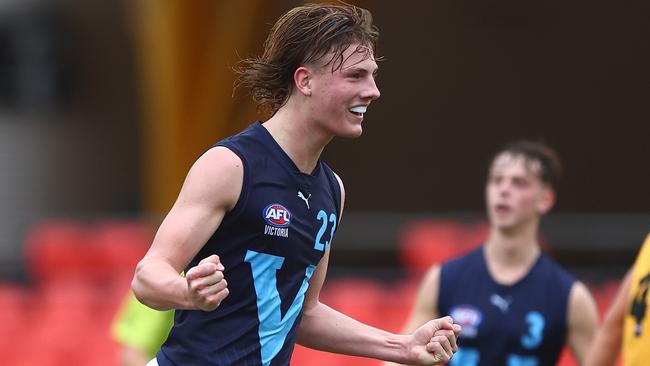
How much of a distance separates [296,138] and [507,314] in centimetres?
253

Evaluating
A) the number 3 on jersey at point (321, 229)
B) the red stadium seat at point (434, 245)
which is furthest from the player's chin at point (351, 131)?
the red stadium seat at point (434, 245)

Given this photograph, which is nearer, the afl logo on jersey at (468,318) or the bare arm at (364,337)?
the bare arm at (364,337)

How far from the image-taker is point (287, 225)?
4.06m

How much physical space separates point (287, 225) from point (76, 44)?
18.3 meters

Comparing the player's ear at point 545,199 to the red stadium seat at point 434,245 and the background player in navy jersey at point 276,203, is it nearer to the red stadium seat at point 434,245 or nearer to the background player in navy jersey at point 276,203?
the background player in navy jersey at point 276,203

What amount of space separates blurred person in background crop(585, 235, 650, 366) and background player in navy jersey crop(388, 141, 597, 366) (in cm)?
63

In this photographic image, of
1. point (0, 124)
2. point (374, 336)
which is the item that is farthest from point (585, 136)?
point (374, 336)

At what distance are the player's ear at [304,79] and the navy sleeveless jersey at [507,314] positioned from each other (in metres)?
2.55

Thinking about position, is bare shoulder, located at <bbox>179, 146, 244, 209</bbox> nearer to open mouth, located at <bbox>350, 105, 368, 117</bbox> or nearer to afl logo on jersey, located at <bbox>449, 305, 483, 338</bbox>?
open mouth, located at <bbox>350, 105, 368, 117</bbox>

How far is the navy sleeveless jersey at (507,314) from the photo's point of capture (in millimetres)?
6301

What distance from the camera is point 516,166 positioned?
6781 millimetres

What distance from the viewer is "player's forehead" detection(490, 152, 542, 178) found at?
266 inches

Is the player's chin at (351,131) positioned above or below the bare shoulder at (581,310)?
above

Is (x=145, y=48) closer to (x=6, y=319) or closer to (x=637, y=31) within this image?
(x=6, y=319)
